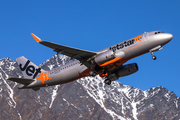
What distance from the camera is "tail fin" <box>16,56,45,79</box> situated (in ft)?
193

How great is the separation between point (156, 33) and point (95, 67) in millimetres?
11539

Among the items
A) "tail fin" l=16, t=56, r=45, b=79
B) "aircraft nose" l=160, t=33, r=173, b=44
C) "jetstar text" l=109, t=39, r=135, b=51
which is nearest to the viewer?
"aircraft nose" l=160, t=33, r=173, b=44

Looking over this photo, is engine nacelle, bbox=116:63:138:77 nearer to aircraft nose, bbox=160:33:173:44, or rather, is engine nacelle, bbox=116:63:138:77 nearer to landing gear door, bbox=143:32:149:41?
landing gear door, bbox=143:32:149:41

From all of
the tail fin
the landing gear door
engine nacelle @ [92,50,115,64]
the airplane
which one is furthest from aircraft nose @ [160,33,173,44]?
the tail fin

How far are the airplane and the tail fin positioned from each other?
1.54 meters

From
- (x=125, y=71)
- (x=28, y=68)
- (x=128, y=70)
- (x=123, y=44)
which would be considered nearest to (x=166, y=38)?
(x=123, y=44)

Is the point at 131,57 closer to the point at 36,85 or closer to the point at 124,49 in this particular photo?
the point at 124,49

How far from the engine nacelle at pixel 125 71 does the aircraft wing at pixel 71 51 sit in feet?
23.9

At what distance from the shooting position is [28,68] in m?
60.6

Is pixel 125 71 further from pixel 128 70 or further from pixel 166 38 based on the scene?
pixel 166 38

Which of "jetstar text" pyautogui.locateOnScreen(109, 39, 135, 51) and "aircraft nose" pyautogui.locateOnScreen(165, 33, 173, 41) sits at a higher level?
"jetstar text" pyautogui.locateOnScreen(109, 39, 135, 51)

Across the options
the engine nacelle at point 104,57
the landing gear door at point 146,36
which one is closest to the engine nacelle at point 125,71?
the engine nacelle at point 104,57

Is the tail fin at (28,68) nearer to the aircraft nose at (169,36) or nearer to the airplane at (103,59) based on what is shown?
the airplane at (103,59)

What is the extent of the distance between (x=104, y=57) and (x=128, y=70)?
910 cm
